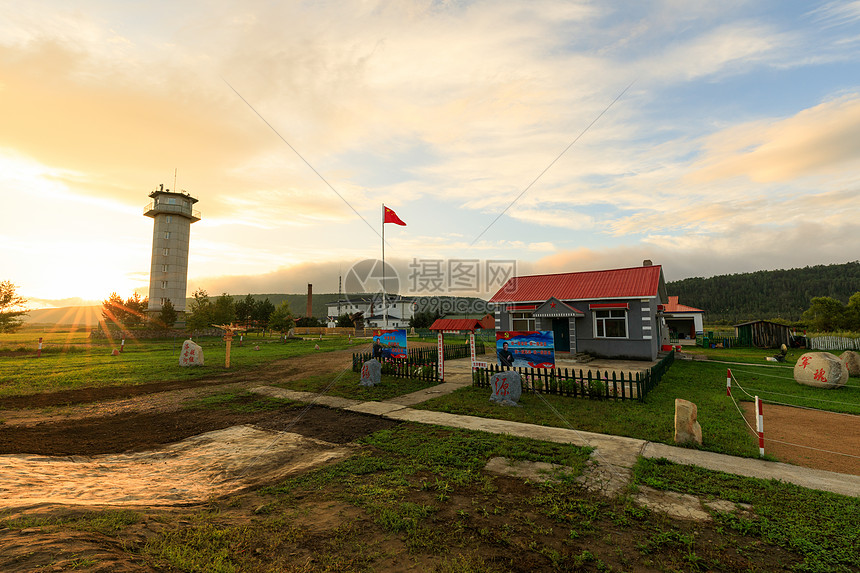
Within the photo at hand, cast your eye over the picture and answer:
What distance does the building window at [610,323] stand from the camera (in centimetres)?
2345

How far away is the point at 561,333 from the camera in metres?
25.4

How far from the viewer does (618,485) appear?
6.07 metres

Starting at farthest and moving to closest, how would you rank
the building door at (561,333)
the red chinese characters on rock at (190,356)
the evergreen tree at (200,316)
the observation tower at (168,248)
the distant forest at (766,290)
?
the distant forest at (766,290) < the observation tower at (168,248) < the evergreen tree at (200,316) < the building door at (561,333) < the red chinese characters on rock at (190,356)

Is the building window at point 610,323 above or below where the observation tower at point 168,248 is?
below

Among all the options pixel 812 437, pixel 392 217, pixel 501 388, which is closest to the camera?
pixel 812 437

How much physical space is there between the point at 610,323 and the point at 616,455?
18.5m

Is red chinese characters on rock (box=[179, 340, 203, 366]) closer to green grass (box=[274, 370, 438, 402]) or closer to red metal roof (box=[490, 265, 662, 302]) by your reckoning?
green grass (box=[274, 370, 438, 402])

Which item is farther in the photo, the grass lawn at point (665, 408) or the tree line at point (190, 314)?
the tree line at point (190, 314)

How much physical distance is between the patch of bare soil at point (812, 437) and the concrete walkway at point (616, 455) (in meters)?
0.72

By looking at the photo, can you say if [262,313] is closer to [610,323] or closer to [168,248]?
[168,248]

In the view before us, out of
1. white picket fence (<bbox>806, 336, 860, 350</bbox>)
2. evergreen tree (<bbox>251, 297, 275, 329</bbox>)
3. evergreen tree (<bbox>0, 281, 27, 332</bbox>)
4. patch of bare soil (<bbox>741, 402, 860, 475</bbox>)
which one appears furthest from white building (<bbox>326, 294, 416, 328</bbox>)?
patch of bare soil (<bbox>741, 402, 860, 475</bbox>)

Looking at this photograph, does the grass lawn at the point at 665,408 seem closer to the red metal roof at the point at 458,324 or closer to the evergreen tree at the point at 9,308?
the red metal roof at the point at 458,324

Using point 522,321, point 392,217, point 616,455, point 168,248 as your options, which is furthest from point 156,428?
point 168,248

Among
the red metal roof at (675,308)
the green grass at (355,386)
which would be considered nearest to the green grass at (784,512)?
the green grass at (355,386)
